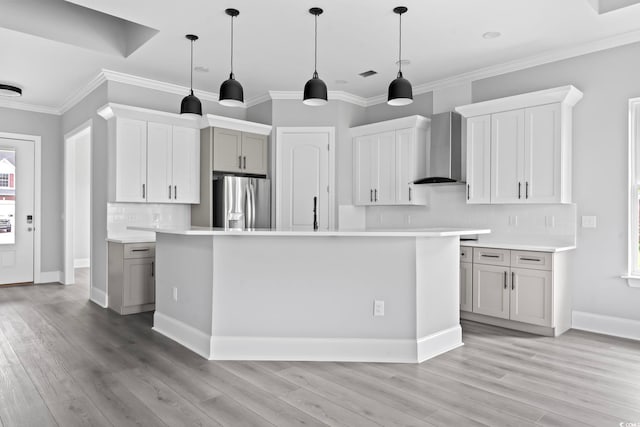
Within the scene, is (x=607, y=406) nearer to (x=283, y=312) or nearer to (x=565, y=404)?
(x=565, y=404)

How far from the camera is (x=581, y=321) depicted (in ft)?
13.9

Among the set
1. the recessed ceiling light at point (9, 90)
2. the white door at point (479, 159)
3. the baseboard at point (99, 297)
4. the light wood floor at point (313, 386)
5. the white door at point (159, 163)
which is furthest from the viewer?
the recessed ceiling light at point (9, 90)

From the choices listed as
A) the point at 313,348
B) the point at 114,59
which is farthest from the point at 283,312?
the point at 114,59

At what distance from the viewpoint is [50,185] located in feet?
22.4

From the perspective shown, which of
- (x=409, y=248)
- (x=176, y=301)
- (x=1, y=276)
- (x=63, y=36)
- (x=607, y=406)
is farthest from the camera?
(x=1, y=276)

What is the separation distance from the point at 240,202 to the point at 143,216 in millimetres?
1218

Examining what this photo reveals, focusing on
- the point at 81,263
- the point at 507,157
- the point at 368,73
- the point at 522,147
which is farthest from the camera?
the point at 81,263

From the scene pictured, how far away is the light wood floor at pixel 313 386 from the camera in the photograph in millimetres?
2408

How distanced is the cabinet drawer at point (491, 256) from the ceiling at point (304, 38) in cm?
204

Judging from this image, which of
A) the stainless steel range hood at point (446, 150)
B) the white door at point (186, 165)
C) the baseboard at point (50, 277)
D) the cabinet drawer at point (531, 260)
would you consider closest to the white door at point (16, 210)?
the baseboard at point (50, 277)

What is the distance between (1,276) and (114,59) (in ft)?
13.3

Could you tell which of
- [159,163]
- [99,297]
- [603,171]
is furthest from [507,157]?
[99,297]

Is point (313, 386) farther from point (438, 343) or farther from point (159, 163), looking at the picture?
point (159, 163)

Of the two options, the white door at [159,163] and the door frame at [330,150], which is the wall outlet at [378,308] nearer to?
the door frame at [330,150]
